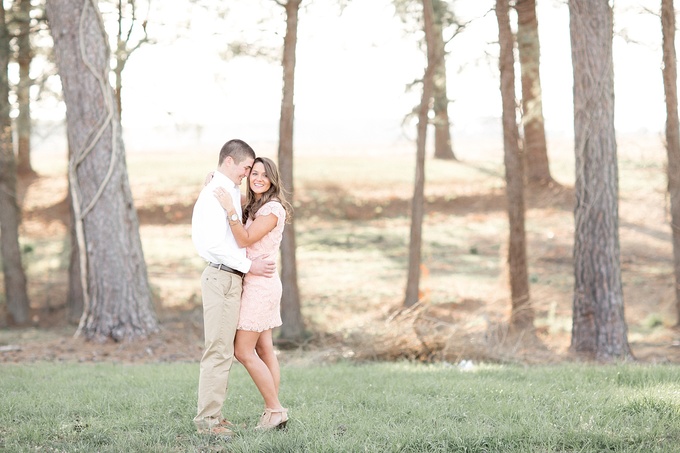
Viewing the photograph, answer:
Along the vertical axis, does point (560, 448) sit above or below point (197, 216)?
below

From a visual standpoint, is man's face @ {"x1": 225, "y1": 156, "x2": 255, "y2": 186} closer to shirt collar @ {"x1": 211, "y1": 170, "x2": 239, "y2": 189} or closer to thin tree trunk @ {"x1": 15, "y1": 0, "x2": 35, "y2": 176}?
shirt collar @ {"x1": 211, "y1": 170, "x2": 239, "y2": 189}

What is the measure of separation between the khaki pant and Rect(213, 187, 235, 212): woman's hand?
0.42 metres

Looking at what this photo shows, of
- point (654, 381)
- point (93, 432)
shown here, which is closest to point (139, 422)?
point (93, 432)

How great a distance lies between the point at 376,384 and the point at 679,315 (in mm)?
9316

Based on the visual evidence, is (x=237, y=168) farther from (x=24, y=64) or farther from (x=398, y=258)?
(x=398, y=258)

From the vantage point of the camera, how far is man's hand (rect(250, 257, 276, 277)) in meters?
5.17

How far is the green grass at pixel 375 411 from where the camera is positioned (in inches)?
189

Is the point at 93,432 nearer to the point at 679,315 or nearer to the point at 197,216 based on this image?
the point at 197,216

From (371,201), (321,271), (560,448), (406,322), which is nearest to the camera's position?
(560,448)

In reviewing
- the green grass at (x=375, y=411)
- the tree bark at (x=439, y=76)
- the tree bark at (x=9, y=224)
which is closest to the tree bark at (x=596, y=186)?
the green grass at (x=375, y=411)

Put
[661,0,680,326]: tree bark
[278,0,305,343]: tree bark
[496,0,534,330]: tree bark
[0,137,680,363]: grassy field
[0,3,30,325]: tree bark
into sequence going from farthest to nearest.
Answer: [0,3,30,325]: tree bark, [661,0,680,326]: tree bark, [278,0,305,343]: tree bark, [496,0,534,330]: tree bark, [0,137,680,363]: grassy field

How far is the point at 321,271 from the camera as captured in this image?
1939 cm

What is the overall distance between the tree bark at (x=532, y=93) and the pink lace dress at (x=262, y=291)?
27.5 feet

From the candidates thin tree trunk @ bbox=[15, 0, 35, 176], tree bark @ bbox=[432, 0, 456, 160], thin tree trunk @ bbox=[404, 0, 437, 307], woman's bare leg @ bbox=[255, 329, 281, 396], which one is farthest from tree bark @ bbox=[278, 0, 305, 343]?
woman's bare leg @ bbox=[255, 329, 281, 396]
